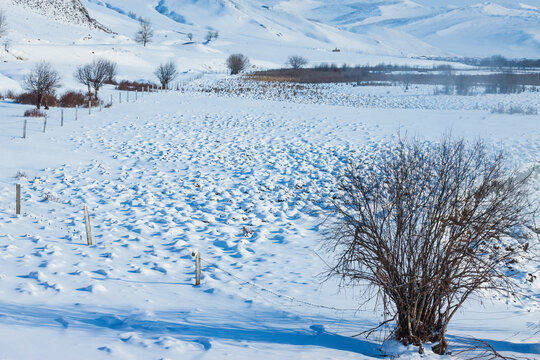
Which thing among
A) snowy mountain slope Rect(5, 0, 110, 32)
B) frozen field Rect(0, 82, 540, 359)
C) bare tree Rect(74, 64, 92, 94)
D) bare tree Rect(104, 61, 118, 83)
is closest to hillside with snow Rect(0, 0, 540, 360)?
frozen field Rect(0, 82, 540, 359)

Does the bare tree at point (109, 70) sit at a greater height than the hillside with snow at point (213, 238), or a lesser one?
greater

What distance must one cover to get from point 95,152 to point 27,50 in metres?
44.2

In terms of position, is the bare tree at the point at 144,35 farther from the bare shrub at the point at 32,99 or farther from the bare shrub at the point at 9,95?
the bare shrub at the point at 32,99

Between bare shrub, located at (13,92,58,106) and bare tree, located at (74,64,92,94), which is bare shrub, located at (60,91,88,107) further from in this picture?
bare tree, located at (74,64,92,94)

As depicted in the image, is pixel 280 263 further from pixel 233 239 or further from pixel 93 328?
pixel 93 328

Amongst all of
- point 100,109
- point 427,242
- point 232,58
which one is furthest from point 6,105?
point 232,58

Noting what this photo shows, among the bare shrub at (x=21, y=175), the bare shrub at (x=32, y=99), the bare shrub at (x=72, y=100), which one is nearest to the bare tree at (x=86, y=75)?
the bare shrub at (x=72, y=100)

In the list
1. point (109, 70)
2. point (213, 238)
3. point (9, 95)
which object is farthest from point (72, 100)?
point (213, 238)

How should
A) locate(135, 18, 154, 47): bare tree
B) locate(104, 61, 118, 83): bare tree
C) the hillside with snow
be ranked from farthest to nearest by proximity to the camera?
locate(135, 18, 154, 47): bare tree, locate(104, 61, 118, 83): bare tree, the hillside with snow

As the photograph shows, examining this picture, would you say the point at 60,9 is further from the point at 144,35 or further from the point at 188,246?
the point at 188,246

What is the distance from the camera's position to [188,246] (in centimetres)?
1173

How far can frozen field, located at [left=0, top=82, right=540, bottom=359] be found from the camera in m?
7.09

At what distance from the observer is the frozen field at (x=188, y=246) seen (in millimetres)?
7090

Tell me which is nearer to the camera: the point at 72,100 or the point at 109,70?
the point at 72,100
